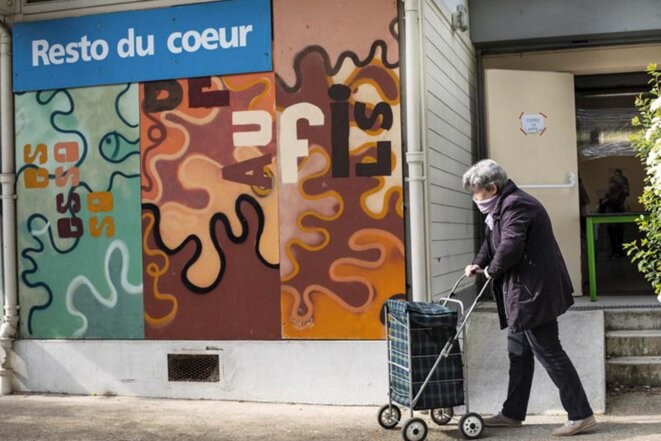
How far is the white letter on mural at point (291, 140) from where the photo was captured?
7.16 metres

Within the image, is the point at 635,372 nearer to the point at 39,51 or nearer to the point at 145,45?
the point at 145,45

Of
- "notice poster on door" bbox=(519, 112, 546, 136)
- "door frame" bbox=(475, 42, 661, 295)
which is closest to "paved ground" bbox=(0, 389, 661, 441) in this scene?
"notice poster on door" bbox=(519, 112, 546, 136)

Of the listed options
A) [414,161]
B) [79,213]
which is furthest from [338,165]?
[79,213]

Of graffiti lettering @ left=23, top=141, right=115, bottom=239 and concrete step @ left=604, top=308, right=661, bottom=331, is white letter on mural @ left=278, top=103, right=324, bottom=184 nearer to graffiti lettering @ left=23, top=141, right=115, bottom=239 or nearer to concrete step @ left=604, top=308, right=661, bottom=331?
graffiti lettering @ left=23, top=141, right=115, bottom=239

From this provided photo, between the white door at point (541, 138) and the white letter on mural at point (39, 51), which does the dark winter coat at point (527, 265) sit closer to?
the white door at point (541, 138)

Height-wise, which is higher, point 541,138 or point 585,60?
point 585,60

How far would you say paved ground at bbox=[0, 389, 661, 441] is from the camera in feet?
19.8

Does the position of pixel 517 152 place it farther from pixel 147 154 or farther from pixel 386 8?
pixel 147 154

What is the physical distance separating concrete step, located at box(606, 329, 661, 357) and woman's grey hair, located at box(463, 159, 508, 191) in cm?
238

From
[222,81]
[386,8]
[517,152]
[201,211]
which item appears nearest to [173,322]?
[201,211]

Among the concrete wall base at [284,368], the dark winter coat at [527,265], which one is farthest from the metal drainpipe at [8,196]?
the dark winter coat at [527,265]

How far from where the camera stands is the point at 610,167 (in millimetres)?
10992

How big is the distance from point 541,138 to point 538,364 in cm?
296

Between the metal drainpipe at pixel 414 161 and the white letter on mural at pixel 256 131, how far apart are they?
119 cm
